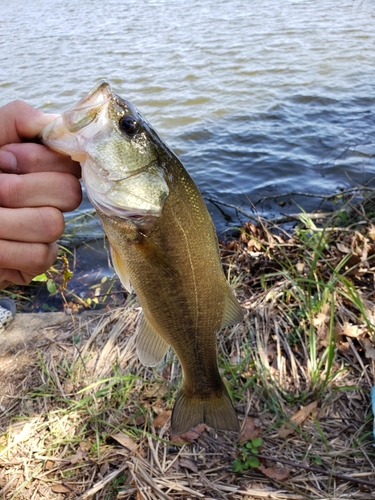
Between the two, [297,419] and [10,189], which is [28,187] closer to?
[10,189]

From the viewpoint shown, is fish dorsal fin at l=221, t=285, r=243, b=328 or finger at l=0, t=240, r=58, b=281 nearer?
finger at l=0, t=240, r=58, b=281

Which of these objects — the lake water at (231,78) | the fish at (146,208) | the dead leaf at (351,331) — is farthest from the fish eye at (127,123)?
the lake water at (231,78)

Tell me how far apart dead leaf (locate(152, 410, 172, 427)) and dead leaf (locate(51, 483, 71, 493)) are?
0.59 m

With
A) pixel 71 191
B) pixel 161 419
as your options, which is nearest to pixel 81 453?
pixel 161 419

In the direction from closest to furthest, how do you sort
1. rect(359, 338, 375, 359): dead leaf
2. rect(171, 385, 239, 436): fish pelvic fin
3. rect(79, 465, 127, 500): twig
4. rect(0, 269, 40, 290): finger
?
1. rect(0, 269, 40, 290): finger
2. rect(171, 385, 239, 436): fish pelvic fin
3. rect(79, 465, 127, 500): twig
4. rect(359, 338, 375, 359): dead leaf

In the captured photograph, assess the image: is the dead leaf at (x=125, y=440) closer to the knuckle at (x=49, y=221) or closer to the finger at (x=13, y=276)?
the finger at (x=13, y=276)

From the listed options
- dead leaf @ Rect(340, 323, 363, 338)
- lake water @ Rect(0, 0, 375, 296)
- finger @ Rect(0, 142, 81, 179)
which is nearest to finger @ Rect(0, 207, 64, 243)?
finger @ Rect(0, 142, 81, 179)

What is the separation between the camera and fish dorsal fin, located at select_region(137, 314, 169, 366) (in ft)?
6.95

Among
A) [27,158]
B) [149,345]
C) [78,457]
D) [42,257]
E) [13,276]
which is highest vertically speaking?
[27,158]

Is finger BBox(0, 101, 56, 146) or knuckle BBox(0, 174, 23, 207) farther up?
finger BBox(0, 101, 56, 146)

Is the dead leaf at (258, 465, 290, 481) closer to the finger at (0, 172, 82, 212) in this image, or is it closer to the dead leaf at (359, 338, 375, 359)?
the dead leaf at (359, 338, 375, 359)

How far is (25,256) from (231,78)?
9371mm

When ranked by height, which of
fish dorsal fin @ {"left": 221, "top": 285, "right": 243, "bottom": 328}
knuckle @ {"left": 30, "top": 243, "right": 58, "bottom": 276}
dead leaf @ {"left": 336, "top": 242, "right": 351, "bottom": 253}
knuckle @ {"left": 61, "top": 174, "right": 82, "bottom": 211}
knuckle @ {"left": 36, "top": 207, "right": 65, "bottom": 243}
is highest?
knuckle @ {"left": 61, "top": 174, "right": 82, "bottom": 211}

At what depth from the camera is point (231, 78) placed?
408 inches
